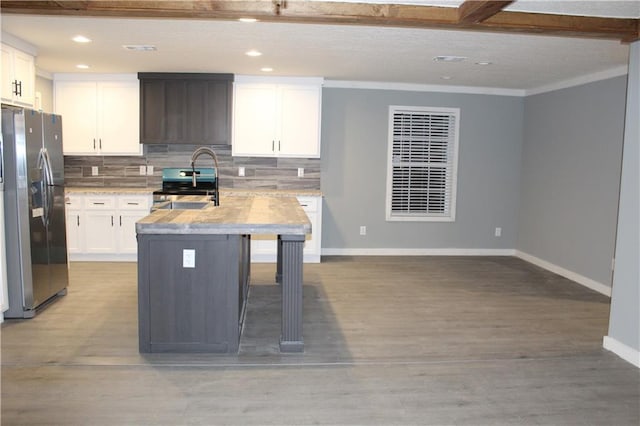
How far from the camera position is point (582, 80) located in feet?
18.9

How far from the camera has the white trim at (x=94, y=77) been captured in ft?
20.9

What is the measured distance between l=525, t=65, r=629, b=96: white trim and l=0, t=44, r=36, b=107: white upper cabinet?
221 inches

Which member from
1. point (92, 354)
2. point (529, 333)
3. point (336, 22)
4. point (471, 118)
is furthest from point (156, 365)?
point (471, 118)

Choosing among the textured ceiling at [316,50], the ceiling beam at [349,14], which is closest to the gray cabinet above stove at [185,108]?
the textured ceiling at [316,50]

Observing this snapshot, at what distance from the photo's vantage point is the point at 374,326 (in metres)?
4.07

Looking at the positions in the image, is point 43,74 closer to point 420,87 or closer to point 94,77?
point 94,77

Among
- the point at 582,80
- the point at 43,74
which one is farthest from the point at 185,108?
the point at 582,80

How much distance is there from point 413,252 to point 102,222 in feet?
13.4

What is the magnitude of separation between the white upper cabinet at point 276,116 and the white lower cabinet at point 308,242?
65 centimetres

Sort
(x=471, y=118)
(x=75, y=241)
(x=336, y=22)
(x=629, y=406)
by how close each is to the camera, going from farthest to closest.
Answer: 1. (x=471, y=118)
2. (x=75, y=241)
3. (x=336, y=22)
4. (x=629, y=406)

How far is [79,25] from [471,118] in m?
5.01

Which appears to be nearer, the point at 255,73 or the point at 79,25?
the point at 79,25

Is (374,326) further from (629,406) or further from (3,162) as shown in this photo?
(3,162)

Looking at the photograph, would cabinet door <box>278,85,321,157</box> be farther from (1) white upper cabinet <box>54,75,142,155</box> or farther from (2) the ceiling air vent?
(2) the ceiling air vent
